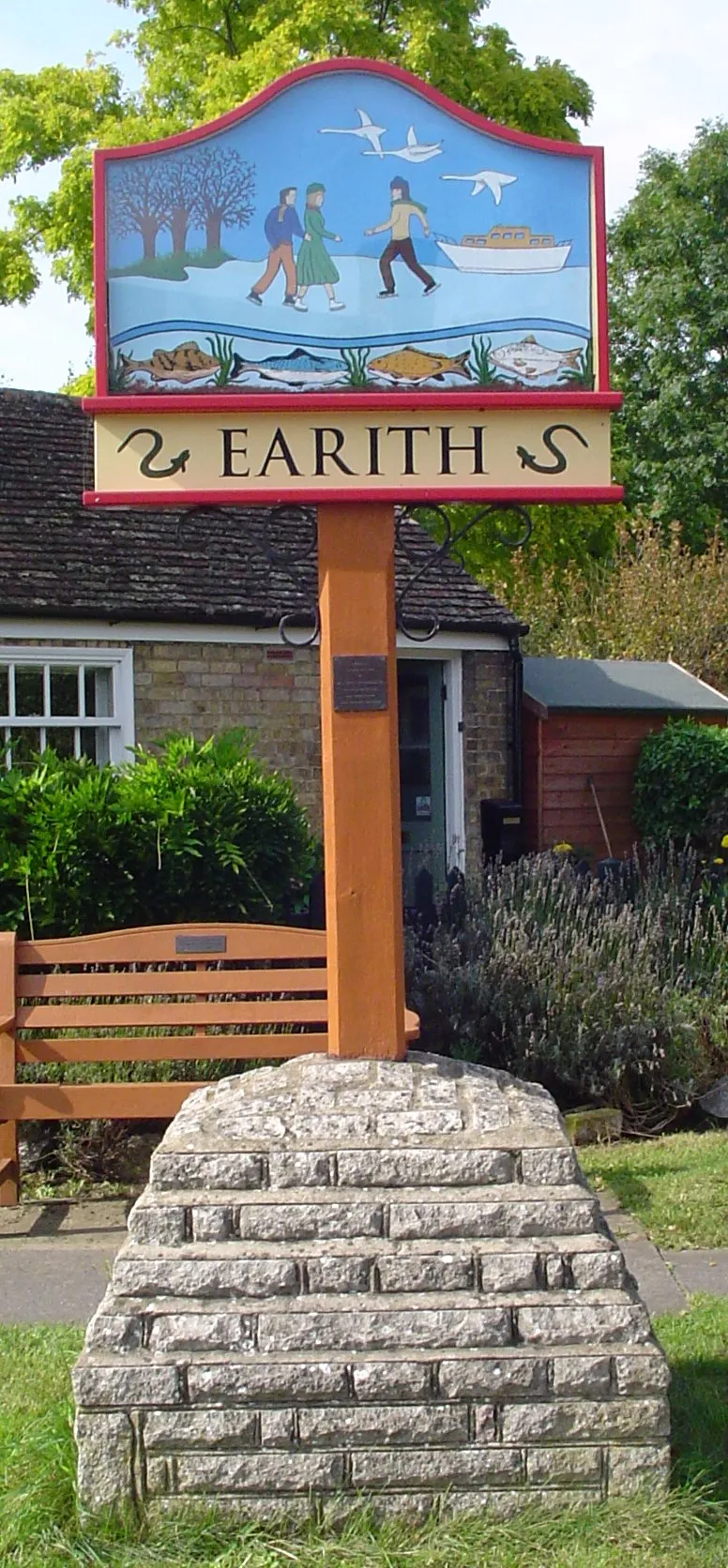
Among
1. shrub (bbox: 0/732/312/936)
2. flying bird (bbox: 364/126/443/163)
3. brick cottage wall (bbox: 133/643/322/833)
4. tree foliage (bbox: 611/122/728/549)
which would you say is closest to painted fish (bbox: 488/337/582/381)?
flying bird (bbox: 364/126/443/163)

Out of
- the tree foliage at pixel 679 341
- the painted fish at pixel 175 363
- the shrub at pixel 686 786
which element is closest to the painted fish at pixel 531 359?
the painted fish at pixel 175 363

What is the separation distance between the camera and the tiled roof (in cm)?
1141

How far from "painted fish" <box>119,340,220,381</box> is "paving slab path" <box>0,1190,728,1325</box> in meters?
2.89

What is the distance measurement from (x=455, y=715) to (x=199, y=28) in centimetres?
1082

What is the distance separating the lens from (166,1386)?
3.43 metres

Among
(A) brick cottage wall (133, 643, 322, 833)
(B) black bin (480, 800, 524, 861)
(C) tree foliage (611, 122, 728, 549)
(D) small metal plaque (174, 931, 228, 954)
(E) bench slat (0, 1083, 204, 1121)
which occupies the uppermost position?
(C) tree foliage (611, 122, 728, 549)

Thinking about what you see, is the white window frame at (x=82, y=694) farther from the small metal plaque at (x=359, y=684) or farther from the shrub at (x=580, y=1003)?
the small metal plaque at (x=359, y=684)

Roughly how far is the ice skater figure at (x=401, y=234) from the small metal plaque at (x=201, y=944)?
3267 mm

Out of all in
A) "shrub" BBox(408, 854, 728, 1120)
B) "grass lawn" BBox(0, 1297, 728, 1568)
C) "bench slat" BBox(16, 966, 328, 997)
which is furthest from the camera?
"shrub" BBox(408, 854, 728, 1120)

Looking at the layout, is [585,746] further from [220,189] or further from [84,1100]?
[220,189]

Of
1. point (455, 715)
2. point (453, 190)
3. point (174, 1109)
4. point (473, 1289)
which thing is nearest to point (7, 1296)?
point (174, 1109)

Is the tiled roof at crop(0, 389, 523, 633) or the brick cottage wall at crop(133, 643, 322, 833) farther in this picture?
the brick cottage wall at crop(133, 643, 322, 833)

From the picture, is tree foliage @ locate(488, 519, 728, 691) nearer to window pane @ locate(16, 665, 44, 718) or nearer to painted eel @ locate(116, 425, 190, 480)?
window pane @ locate(16, 665, 44, 718)

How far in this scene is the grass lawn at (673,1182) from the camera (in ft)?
19.0
